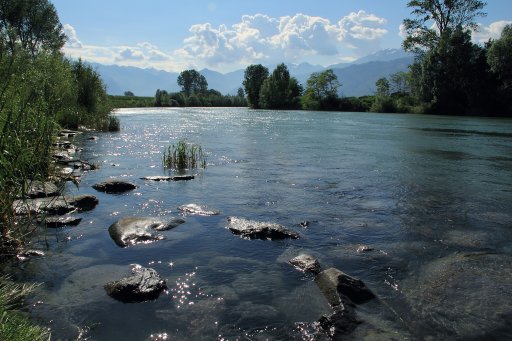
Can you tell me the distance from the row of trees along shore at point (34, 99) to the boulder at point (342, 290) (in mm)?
5672

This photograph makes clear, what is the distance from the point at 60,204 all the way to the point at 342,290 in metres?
8.46

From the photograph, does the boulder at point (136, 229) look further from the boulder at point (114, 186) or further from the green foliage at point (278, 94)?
the green foliage at point (278, 94)

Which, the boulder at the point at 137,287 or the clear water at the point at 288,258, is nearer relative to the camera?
the clear water at the point at 288,258

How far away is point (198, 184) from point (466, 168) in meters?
13.5

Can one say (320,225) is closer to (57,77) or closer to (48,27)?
(57,77)

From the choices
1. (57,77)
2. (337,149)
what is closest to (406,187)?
(337,149)

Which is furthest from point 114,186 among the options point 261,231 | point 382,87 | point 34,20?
point 382,87

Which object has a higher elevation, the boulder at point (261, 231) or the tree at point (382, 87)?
the tree at point (382, 87)

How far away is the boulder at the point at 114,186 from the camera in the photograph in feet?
48.8

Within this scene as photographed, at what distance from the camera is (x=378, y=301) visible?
7.11 m

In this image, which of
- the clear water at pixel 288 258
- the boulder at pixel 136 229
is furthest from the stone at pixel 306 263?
the boulder at pixel 136 229

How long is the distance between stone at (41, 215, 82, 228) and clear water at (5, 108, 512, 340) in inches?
11.4

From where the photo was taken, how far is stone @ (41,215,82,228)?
10.5 metres

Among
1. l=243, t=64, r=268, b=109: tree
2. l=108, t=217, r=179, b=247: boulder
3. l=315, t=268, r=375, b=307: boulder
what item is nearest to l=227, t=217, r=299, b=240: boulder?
l=108, t=217, r=179, b=247: boulder
